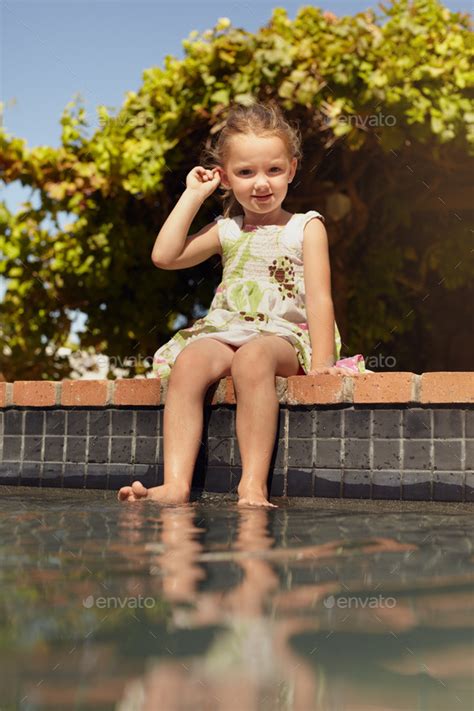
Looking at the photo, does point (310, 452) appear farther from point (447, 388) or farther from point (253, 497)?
point (447, 388)

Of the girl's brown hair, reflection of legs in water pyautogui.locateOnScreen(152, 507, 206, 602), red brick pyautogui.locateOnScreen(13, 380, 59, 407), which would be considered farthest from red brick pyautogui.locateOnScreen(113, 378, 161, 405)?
reflection of legs in water pyautogui.locateOnScreen(152, 507, 206, 602)

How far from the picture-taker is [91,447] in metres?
3.66

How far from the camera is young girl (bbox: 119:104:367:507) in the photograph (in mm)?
3094

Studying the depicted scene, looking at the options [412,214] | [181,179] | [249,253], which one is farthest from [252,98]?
[249,253]

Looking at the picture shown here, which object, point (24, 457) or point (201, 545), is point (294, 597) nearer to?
point (201, 545)

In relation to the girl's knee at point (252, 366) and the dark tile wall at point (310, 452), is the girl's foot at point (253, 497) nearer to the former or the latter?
the dark tile wall at point (310, 452)

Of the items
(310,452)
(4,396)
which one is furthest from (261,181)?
(4,396)

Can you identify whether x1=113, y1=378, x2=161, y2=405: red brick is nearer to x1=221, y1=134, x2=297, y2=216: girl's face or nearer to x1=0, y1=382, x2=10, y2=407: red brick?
x1=0, y1=382, x2=10, y2=407: red brick

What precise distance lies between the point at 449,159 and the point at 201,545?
194 inches

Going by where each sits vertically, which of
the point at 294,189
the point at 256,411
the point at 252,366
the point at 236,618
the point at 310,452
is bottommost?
the point at 236,618

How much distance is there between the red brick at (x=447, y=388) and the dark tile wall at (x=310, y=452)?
41 mm

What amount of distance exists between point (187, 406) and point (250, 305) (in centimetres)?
58

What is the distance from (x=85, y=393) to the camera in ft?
12.1

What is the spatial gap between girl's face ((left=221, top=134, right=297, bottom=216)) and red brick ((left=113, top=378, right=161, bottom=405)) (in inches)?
34.7
